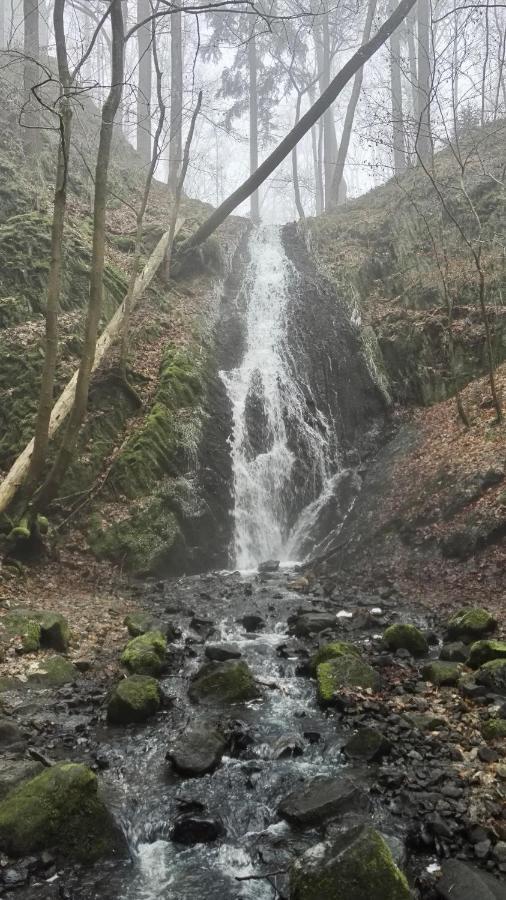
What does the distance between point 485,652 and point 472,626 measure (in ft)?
2.68

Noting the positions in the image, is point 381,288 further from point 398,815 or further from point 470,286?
point 398,815

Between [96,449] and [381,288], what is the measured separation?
11176mm

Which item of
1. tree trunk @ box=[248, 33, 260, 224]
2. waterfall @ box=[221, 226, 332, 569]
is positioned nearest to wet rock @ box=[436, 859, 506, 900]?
waterfall @ box=[221, 226, 332, 569]

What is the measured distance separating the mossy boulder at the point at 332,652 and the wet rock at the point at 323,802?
227cm

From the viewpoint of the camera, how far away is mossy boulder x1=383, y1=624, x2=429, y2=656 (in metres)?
7.30

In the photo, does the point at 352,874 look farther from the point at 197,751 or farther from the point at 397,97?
the point at 397,97

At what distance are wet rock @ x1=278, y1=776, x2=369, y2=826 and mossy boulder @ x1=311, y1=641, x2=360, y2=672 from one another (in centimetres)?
227

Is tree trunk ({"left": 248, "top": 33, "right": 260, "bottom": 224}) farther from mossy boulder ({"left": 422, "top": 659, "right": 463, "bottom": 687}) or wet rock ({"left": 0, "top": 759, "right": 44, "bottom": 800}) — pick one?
wet rock ({"left": 0, "top": 759, "right": 44, "bottom": 800})

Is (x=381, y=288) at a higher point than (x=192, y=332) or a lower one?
higher

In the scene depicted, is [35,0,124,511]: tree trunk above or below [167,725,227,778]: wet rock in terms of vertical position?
above

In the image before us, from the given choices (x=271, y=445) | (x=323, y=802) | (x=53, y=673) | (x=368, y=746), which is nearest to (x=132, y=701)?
(x=53, y=673)

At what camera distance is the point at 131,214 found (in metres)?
21.2

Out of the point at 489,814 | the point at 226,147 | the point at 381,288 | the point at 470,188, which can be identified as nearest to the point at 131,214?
the point at 381,288

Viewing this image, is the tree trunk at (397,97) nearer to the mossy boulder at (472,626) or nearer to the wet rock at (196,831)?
the mossy boulder at (472,626)
